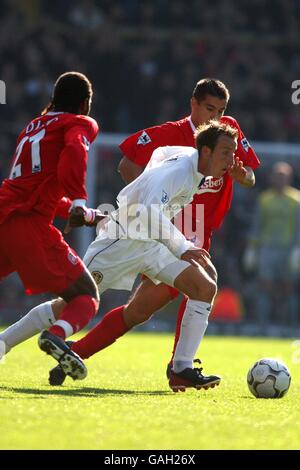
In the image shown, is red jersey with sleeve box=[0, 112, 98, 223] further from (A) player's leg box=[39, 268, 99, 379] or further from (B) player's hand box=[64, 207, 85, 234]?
(A) player's leg box=[39, 268, 99, 379]

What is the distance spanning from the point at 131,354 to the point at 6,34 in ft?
33.0

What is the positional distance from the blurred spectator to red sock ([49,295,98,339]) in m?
10.6

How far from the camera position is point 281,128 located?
21094mm

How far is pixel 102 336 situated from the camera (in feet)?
27.6

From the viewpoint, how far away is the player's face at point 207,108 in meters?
8.68

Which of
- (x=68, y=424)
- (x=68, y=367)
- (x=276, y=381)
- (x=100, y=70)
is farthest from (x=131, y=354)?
(x=100, y=70)

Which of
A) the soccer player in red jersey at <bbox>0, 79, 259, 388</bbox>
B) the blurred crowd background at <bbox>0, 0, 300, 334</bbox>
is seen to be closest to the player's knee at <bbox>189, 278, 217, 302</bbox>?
the soccer player in red jersey at <bbox>0, 79, 259, 388</bbox>

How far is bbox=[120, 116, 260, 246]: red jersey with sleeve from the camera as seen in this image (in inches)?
346

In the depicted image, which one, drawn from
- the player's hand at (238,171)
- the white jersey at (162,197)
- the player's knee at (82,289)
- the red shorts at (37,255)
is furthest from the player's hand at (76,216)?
the player's hand at (238,171)

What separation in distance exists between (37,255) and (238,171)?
1.81 meters

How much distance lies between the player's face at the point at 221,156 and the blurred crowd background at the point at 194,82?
945 centimetres

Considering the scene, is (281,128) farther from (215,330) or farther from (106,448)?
(106,448)

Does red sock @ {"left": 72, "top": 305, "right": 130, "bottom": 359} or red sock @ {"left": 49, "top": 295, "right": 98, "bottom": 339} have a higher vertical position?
red sock @ {"left": 49, "top": 295, "right": 98, "bottom": 339}
